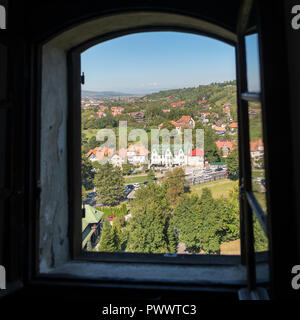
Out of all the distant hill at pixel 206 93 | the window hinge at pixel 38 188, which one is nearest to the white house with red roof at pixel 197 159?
the distant hill at pixel 206 93

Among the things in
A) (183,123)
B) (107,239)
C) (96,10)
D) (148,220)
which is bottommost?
(107,239)

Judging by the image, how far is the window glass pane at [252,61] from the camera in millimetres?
897

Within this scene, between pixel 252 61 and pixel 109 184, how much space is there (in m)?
1.29

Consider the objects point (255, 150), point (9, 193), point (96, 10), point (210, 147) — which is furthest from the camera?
point (210, 147)

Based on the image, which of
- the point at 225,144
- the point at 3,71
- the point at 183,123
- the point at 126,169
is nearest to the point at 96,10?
the point at 3,71

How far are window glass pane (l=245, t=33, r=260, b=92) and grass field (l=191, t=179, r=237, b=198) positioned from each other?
78 centimetres

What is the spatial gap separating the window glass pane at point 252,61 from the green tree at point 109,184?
3.75ft

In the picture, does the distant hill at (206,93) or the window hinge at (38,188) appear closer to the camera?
the window hinge at (38,188)

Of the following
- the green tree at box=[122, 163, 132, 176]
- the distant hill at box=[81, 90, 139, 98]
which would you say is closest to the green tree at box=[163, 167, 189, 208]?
the green tree at box=[122, 163, 132, 176]

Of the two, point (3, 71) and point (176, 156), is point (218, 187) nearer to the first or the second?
point (176, 156)

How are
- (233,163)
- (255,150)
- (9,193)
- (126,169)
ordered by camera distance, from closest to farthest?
(255,150), (9,193), (233,163), (126,169)

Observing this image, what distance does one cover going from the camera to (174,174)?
187 centimetres

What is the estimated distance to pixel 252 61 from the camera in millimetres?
976

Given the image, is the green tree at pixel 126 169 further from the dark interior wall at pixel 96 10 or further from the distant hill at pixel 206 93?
the dark interior wall at pixel 96 10
